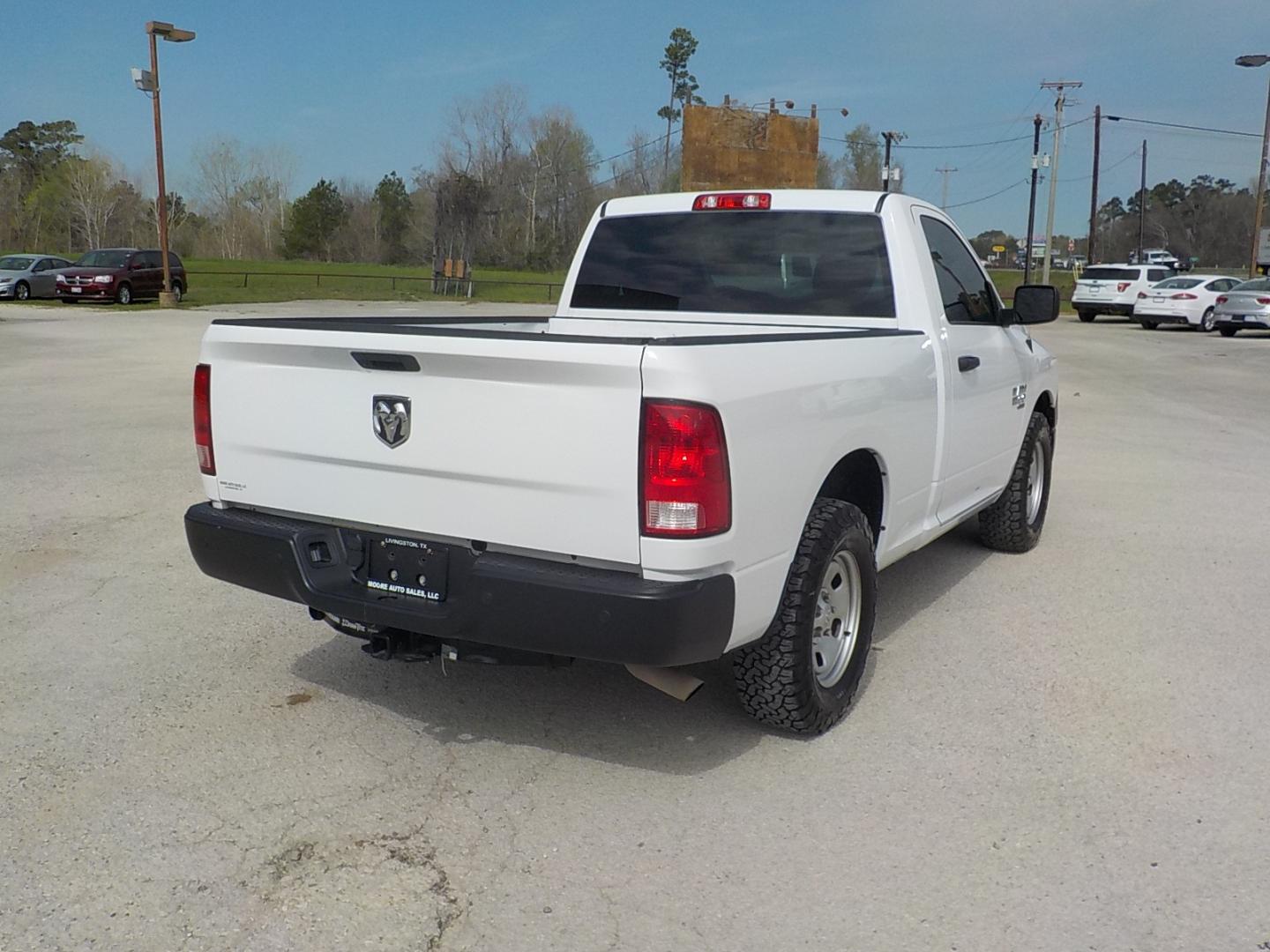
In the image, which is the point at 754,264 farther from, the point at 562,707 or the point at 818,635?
the point at 562,707

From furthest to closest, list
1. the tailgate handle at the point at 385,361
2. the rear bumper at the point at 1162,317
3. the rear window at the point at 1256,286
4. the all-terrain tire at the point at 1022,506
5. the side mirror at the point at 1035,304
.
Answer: the rear bumper at the point at 1162,317 < the rear window at the point at 1256,286 < the all-terrain tire at the point at 1022,506 < the side mirror at the point at 1035,304 < the tailgate handle at the point at 385,361

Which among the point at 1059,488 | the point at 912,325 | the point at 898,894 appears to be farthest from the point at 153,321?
the point at 898,894

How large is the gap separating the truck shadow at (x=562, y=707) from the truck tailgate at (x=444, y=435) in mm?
886

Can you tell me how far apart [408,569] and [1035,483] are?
14.7 ft

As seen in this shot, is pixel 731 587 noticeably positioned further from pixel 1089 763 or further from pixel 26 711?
pixel 26 711

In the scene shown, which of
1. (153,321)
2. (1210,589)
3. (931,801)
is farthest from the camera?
(153,321)

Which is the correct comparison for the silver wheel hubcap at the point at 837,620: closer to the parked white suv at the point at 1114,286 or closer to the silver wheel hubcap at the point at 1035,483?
the silver wheel hubcap at the point at 1035,483

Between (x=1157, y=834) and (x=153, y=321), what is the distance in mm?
27080

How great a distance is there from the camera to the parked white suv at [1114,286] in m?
32.9

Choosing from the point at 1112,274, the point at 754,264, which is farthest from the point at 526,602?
the point at 1112,274

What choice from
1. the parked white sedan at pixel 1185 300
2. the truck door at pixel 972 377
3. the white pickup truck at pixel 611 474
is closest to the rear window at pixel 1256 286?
the parked white sedan at pixel 1185 300

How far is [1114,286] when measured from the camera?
3331 cm

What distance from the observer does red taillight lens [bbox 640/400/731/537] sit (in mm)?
3135

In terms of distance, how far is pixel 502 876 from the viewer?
3115 mm
